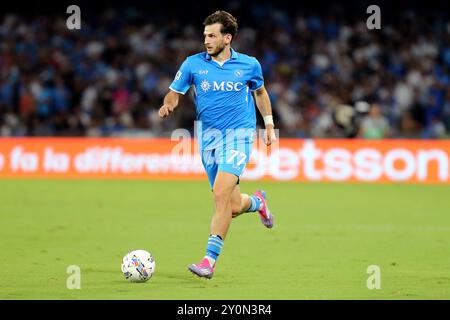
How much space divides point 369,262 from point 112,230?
14.2 feet

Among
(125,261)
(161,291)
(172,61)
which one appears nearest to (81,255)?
(125,261)

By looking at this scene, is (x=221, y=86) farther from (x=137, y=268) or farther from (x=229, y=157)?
(x=137, y=268)

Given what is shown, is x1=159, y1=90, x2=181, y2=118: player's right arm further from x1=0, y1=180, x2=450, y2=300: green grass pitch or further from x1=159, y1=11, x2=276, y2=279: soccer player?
x1=0, y1=180, x2=450, y2=300: green grass pitch

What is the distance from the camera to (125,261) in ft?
28.3

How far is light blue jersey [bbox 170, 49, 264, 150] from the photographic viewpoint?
9.24 meters

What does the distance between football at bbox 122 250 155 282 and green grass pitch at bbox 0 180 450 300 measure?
0.09 metres

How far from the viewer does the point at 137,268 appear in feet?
28.0

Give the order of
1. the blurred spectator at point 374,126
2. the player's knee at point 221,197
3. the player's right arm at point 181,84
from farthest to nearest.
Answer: the blurred spectator at point 374,126 → the player's right arm at point 181,84 → the player's knee at point 221,197

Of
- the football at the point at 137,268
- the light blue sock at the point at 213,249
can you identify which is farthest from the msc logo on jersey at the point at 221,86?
the football at the point at 137,268

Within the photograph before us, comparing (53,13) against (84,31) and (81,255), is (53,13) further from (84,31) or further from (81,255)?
(81,255)

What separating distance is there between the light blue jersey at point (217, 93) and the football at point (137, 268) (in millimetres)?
1396

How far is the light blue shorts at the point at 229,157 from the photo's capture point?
29.7 feet

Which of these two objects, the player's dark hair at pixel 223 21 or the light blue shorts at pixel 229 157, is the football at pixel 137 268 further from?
the player's dark hair at pixel 223 21

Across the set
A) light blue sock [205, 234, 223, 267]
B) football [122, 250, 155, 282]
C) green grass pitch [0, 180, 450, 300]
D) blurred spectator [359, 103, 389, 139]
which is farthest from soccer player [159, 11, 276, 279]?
blurred spectator [359, 103, 389, 139]
